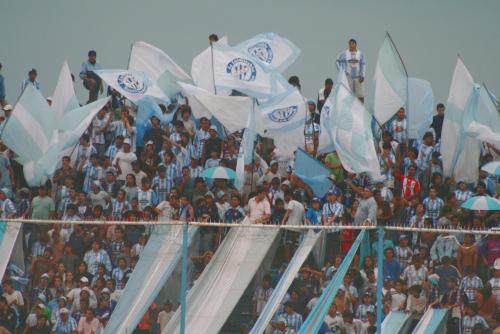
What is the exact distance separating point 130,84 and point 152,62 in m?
1.96

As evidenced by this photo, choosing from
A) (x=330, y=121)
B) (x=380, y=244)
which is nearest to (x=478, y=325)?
(x=380, y=244)

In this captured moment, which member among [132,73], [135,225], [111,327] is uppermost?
[132,73]

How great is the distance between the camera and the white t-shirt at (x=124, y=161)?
2908cm

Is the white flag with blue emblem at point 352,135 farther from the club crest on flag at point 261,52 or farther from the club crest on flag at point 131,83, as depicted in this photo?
the club crest on flag at point 131,83

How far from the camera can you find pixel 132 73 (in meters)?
31.7

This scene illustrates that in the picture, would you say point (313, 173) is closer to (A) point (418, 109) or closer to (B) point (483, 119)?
(B) point (483, 119)

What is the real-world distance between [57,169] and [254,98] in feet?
13.8

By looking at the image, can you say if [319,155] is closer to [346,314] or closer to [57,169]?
[57,169]

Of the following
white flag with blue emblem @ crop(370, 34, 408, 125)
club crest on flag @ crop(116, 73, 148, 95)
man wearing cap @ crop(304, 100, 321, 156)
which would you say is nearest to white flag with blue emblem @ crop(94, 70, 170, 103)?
club crest on flag @ crop(116, 73, 148, 95)

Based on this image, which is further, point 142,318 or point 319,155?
point 319,155

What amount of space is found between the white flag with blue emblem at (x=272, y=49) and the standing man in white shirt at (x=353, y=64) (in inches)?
46.6

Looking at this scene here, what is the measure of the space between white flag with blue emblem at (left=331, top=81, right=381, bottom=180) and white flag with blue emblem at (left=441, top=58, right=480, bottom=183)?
2010 millimetres

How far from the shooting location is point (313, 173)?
26.7 meters

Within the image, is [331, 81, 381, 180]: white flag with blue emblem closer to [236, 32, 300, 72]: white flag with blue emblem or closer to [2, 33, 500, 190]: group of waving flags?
[2, 33, 500, 190]: group of waving flags
